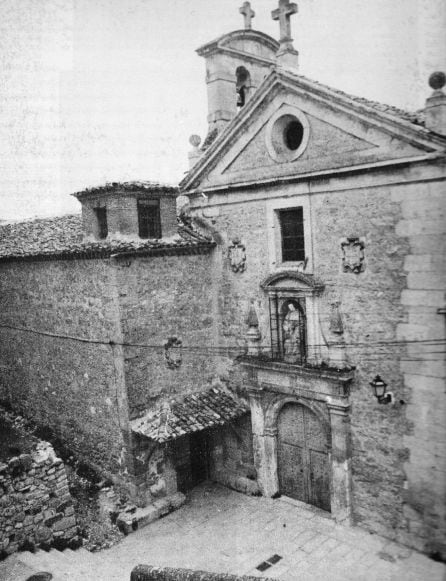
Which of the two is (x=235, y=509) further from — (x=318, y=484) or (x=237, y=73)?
(x=237, y=73)

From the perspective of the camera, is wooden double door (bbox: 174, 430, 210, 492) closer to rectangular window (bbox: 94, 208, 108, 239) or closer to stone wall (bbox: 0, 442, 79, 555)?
stone wall (bbox: 0, 442, 79, 555)

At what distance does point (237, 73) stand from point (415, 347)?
851 centimetres

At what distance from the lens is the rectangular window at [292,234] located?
1106 cm

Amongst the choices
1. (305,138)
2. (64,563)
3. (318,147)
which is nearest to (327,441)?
(64,563)

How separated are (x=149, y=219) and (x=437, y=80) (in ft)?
21.8

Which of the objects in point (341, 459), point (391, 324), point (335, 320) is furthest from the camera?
point (341, 459)

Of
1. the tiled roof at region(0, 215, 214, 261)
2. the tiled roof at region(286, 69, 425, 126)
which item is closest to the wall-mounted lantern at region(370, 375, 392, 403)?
the tiled roof at region(286, 69, 425, 126)

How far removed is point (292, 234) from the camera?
36.9 ft

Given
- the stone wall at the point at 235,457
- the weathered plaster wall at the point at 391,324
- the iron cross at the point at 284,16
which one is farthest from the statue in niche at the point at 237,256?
the iron cross at the point at 284,16

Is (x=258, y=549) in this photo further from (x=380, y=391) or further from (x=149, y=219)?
(x=149, y=219)

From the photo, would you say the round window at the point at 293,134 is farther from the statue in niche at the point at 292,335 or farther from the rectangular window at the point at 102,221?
the rectangular window at the point at 102,221

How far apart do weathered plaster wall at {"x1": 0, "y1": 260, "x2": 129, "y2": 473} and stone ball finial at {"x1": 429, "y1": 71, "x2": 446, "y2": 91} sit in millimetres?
7147

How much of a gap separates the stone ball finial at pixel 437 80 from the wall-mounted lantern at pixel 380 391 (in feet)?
17.5

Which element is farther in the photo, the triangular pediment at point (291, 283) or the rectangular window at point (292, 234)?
the rectangular window at point (292, 234)
